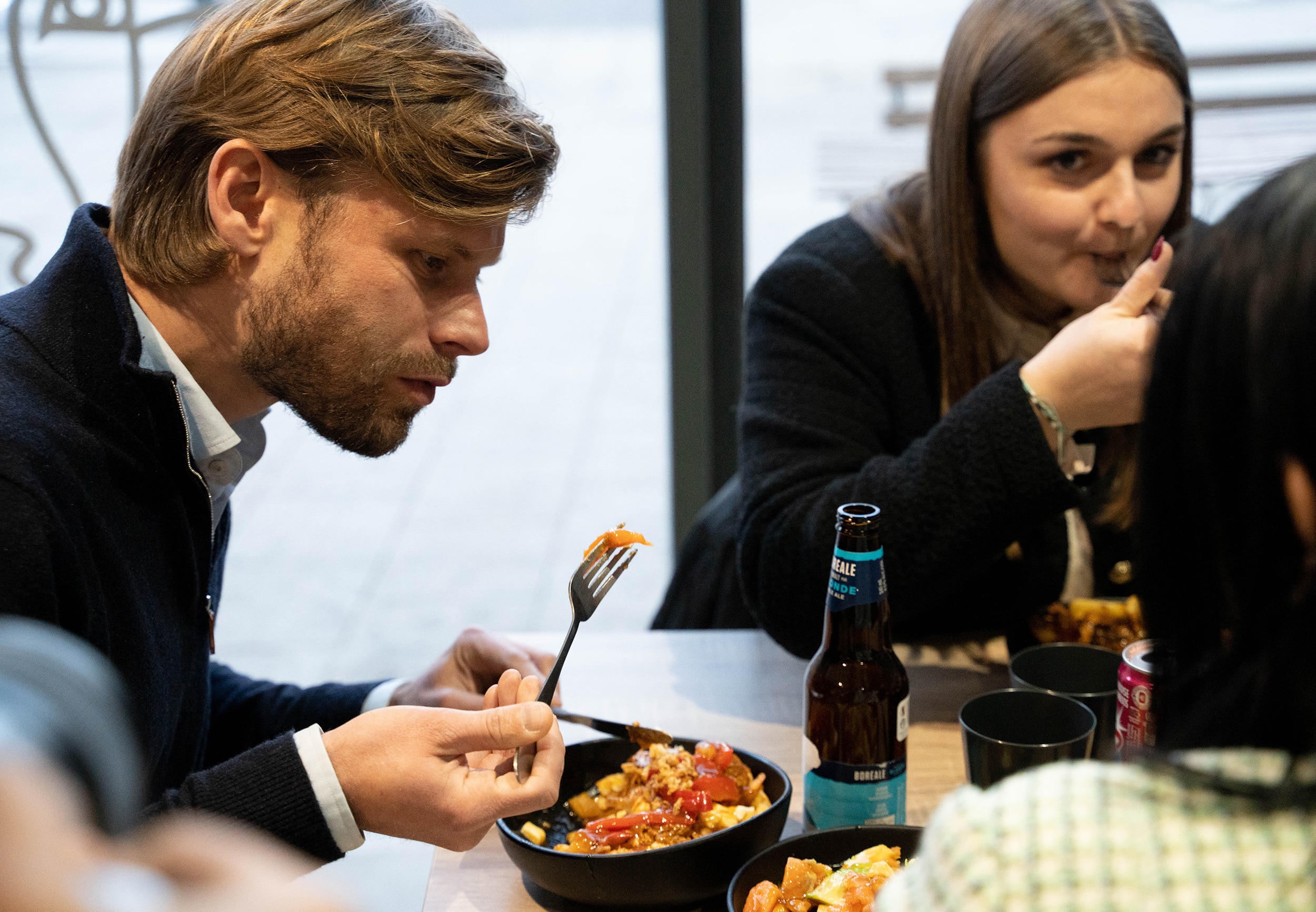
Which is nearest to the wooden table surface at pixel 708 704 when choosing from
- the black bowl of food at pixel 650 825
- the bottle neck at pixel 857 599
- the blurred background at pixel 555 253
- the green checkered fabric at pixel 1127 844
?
the black bowl of food at pixel 650 825

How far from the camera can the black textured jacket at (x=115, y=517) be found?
3.20 feet

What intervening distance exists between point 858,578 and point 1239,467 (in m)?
0.47

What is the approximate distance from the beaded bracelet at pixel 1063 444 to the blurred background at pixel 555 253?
58 centimetres

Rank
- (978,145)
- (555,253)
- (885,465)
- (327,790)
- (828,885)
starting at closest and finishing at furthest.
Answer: (828,885)
(327,790)
(885,465)
(978,145)
(555,253)

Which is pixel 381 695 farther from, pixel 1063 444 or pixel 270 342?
pixel 1063 444

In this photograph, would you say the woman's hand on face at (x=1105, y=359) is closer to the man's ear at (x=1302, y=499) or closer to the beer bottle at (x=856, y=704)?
the beer bottle at (x=856, y=704)

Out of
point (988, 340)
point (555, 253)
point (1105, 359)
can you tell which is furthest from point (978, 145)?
point (555, 253)

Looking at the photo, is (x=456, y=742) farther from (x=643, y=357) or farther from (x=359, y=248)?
(x=643, y=357)

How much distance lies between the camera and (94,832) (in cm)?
28

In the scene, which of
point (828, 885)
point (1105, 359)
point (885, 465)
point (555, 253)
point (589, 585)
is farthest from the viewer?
point (555, 253)

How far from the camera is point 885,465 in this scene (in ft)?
4.65

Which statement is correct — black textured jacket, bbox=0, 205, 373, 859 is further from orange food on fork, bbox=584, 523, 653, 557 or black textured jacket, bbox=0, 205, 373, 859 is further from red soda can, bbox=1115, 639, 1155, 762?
red soda can, bbox=1115, 639, 1155, 762

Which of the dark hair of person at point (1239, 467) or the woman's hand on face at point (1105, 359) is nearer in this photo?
the dark hair of person at point (1239, 467)

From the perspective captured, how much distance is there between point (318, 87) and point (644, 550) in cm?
253
